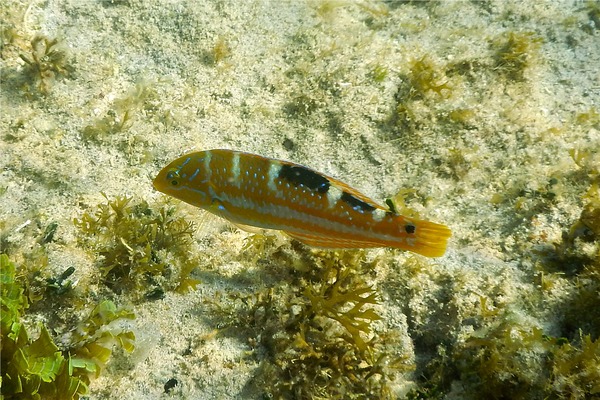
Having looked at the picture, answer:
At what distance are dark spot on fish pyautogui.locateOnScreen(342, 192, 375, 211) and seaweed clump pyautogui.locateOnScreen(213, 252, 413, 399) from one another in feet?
2.59

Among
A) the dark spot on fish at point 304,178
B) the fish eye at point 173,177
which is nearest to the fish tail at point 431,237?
Answer: the dark spot on fish at point 304,178

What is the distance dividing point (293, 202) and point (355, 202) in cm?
52

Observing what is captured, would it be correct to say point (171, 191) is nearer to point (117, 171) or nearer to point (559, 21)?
point (117, 171)

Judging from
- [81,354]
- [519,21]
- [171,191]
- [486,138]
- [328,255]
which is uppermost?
[519,21]

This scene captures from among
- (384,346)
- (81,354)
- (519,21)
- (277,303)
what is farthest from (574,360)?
(519,21)

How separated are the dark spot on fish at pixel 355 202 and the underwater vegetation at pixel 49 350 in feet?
7.01

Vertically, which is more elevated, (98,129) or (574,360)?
(574,360)

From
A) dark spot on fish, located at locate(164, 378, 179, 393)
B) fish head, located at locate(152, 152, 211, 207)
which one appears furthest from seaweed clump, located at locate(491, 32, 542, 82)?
dark spot on fish, located at locate(164, 378, 179, 393)

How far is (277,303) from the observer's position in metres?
3.98

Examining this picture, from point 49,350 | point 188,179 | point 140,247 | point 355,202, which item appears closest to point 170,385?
point 49,350

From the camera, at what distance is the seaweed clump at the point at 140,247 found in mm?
4086

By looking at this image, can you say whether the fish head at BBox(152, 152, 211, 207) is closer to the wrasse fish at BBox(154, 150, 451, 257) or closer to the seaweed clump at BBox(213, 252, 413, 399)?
the wrasse fish at BBox(154, 150, 451, 257)

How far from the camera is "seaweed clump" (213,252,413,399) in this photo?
11.9 feet

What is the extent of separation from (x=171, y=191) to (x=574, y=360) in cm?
350
